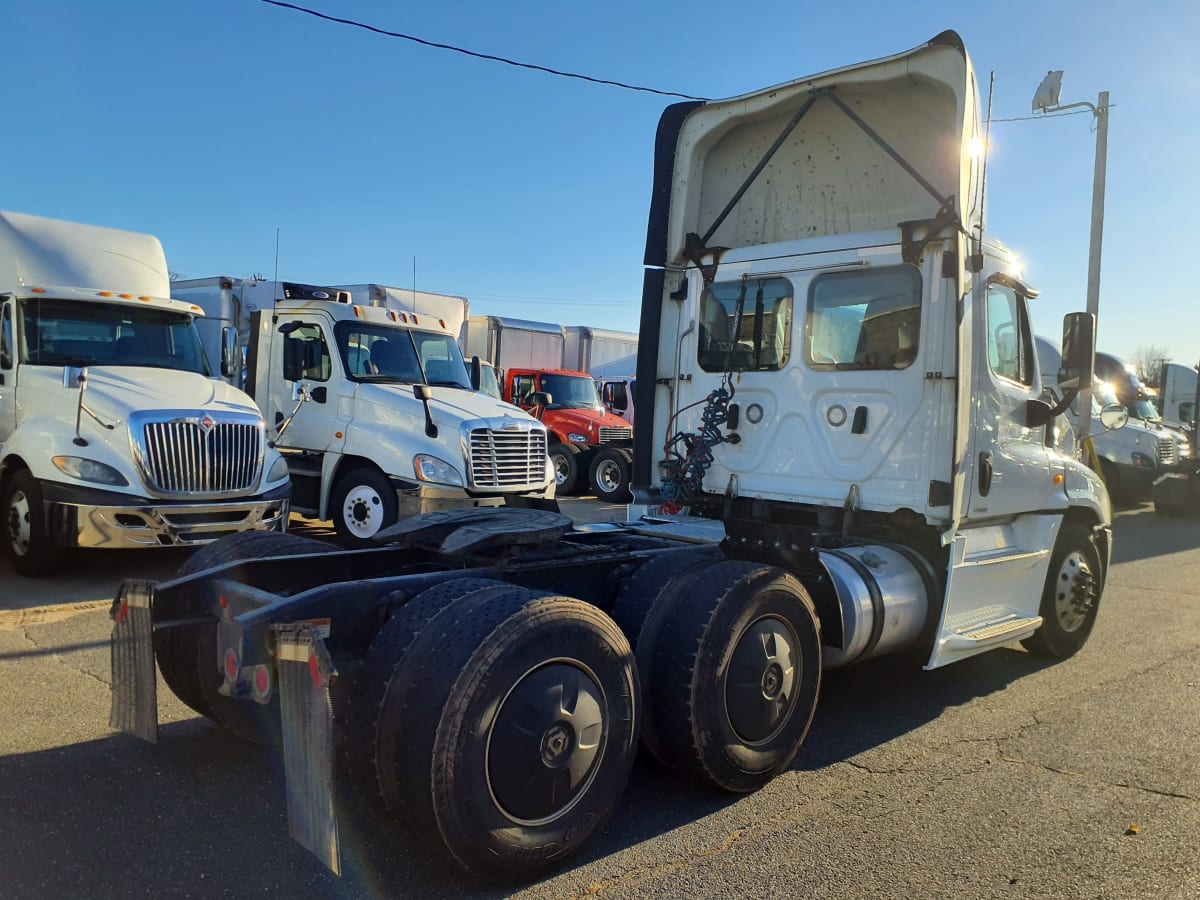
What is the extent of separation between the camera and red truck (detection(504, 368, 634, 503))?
51.4 ft

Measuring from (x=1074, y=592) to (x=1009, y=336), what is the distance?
1.98 metres

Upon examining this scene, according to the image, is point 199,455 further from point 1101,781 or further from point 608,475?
point 608,475

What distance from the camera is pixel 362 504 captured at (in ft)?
30.8

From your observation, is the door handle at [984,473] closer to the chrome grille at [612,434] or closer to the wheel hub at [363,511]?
the wheel hub at [363,511]

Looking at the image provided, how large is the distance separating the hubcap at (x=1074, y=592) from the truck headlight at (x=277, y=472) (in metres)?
6.63

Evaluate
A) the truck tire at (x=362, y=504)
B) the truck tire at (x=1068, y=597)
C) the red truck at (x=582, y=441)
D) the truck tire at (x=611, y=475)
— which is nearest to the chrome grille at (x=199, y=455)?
the truck tire at (x=362, y=504)

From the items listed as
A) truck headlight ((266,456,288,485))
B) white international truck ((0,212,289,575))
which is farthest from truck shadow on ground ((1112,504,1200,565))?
white international truck ((0,212,289,575))

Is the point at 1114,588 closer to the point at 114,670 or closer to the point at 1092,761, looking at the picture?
the point at 1092,761

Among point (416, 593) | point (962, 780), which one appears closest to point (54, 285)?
point (416, 593)

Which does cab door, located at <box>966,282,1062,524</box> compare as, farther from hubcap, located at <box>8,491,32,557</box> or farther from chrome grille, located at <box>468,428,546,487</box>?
hubcap, located at <box>8,491,32,557</box>

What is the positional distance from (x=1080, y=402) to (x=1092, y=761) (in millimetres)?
13903

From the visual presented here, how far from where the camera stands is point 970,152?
4902 millimetres

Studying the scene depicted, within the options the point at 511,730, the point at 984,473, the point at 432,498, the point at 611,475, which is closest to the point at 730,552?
the point at 984,473

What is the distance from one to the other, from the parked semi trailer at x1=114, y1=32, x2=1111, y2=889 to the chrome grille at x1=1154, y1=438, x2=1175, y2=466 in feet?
41.3
